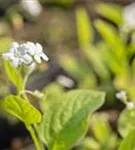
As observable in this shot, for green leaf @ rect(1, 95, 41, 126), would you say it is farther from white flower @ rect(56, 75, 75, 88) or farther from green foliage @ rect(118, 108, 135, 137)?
white flower @ rect(56, 75, 75, 88)

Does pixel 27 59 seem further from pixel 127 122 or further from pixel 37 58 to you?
pixel 127 122

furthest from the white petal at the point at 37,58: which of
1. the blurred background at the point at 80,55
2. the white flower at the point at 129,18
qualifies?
the white flower at the point at 129,18

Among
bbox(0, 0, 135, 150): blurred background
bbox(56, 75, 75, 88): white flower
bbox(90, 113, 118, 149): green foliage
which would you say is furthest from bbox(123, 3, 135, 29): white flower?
bbox(90, 113, 118, 149): green foliage

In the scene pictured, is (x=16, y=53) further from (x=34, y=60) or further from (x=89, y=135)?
(x=89, y=135)

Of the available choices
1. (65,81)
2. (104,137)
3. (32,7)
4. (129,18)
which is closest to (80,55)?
(65,81)

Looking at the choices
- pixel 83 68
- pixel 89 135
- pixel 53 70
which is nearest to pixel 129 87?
pixel 89 135
